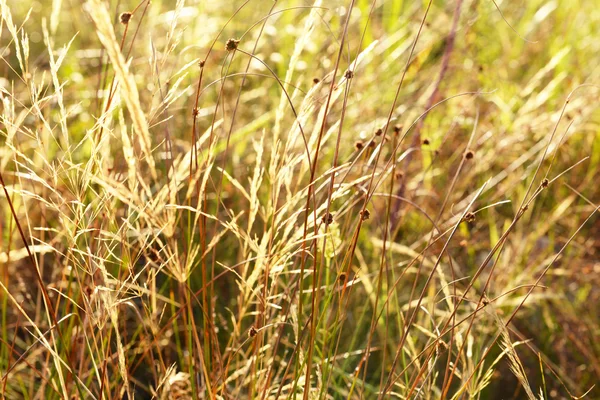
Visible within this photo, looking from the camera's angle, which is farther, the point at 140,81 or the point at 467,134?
the point at 467,134

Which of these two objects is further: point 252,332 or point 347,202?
point 347,202

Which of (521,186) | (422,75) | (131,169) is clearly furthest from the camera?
(422,75)

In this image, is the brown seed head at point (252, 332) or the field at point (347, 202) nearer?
the brown seed head at point (252, 332)

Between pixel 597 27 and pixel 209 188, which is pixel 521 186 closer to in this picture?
pixel 209 188

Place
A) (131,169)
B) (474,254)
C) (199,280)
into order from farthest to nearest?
(474,254) < (199,280) < (131,169)

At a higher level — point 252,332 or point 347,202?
point 347,202

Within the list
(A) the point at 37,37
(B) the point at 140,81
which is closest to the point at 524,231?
(B) the point at 140,81

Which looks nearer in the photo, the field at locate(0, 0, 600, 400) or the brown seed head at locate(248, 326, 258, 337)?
the brown seed head at locate(248, 326, 258, 337)

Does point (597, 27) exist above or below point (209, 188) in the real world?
above

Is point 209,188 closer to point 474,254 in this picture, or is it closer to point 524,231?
point 474,254

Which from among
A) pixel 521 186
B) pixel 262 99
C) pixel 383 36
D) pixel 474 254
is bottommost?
pixel 474 254
